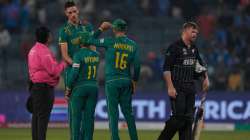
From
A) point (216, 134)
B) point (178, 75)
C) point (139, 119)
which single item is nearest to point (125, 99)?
point (178, 75)

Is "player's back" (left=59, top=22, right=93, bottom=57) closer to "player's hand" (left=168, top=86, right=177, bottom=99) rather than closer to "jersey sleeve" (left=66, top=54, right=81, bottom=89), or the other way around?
"jersey sleeve" (left=66, top=54, right=81, bottom=89)

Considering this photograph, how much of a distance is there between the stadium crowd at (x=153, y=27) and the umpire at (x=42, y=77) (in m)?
12.6

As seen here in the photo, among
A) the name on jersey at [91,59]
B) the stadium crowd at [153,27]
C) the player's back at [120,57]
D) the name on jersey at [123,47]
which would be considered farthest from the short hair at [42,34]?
the stadium crowd at [153,27]

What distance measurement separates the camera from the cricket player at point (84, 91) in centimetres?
1566

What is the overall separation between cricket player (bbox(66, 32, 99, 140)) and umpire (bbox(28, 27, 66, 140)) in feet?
1.11

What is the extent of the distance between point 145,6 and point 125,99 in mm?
15349

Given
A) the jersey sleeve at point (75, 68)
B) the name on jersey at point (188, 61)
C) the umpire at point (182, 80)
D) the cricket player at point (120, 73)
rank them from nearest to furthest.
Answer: the umpire at point (182, 80) < the name on jersey at point (188, 61) < the jersey sleeve at point (75, 68) < the cricket player at point (120, 73)

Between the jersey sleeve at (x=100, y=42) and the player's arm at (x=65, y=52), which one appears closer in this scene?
the jersey sleeve at (x=100, y=42)

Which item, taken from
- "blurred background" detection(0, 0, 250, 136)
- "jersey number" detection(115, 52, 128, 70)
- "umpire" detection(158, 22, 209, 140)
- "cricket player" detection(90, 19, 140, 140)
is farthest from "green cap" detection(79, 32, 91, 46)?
"blurred background" detection(0, 0, 250, 136)

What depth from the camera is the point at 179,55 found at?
49.8 ft

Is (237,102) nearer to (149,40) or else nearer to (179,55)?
(149,40)

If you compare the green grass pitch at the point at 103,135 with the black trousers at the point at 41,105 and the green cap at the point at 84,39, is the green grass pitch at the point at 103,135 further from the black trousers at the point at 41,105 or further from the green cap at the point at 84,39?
the green cap at the point at 84,39

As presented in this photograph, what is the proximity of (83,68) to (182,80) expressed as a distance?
182cm

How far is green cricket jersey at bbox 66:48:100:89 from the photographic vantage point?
612 inches
